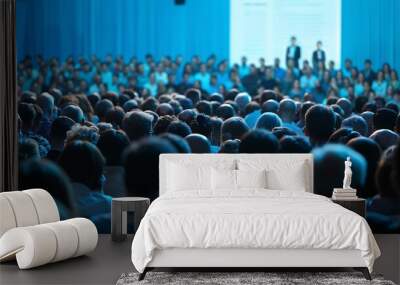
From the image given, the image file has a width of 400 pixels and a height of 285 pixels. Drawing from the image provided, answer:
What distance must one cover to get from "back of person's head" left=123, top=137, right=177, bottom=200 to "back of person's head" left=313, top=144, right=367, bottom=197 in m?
1.65

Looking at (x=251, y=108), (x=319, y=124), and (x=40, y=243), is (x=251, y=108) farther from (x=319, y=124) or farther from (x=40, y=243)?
(x=40, y=243)

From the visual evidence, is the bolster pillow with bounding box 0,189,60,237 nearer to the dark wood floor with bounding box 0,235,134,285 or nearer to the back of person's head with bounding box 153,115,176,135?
the dark wood floor with bounding box 0,235,134,285

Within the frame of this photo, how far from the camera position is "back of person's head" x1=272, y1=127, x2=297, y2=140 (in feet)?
24.9

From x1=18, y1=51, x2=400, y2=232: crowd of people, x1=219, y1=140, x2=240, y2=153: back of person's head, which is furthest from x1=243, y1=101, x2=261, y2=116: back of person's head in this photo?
x1=219, y1=140, x2=240, y2=153: back of person's head

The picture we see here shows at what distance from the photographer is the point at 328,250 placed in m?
5.04

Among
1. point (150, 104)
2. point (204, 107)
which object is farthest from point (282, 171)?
point (150, 104)

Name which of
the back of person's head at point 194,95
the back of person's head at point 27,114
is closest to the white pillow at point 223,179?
the back of person's head at point 194,95

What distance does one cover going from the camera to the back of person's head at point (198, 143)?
757 cm

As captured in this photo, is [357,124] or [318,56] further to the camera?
[318,56]

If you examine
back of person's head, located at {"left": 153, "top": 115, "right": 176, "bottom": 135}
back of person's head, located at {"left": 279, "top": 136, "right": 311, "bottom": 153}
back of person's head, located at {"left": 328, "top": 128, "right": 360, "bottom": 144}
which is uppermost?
back of person's head, located at {"left": 153, "top": 115, "right": 176, "bottom": 135}

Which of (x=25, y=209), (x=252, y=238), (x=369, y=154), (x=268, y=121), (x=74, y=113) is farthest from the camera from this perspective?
(x=74, y=113)

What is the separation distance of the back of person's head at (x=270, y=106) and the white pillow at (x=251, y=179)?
3.49 ft

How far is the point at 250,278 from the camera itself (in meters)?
5.02

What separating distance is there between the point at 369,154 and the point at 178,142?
7.12 feet
